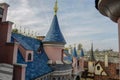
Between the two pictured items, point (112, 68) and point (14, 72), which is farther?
point (112, 68)

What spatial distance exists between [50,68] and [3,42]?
6.22 metres

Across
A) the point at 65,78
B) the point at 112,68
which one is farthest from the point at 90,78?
the point at 65,78

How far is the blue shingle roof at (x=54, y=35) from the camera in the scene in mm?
14938

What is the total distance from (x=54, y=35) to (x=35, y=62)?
354 cm

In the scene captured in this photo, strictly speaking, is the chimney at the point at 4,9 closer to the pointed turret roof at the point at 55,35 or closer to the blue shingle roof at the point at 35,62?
the blue shingle roof at the point at 35,62

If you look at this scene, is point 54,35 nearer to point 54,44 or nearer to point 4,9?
point 54,44

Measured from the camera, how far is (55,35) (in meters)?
15.2

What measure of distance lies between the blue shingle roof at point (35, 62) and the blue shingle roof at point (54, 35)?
3.14 ft

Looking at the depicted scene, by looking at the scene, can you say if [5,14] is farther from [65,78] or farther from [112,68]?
[112,68]

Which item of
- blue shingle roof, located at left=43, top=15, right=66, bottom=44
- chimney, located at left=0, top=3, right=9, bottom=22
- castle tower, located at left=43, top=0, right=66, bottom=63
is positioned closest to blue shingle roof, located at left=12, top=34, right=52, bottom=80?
castle tower, located at left=43, top=0, right=66, bottom=63

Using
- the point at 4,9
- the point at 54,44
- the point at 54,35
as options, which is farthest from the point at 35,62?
the point at 4,9

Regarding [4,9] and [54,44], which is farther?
[54,44]

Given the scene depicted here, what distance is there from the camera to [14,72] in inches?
295

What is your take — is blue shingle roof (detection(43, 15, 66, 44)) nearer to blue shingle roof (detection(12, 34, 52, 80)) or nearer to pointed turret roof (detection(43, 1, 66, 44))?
pointed turret roof (detection(43, 1, 66, 44))
